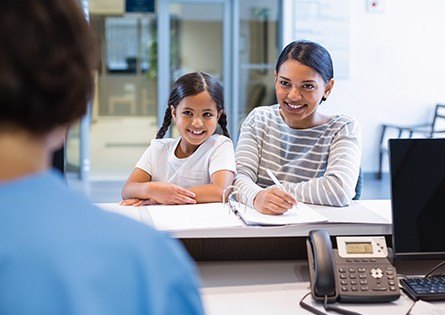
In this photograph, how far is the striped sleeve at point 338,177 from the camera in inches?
68.4

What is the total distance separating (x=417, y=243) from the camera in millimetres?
1420

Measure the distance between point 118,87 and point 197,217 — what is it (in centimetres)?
529

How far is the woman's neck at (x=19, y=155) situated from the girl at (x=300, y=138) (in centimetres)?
130

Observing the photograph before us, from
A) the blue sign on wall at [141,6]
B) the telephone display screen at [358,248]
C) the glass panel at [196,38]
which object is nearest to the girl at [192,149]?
the telephone display screen at [358,248]

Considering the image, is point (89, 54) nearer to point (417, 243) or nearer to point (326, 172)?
point (417, 243)

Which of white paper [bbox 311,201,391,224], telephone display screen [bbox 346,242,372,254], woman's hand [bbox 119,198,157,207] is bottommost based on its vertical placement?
telephone display screen [bbox 346,242,372,254]

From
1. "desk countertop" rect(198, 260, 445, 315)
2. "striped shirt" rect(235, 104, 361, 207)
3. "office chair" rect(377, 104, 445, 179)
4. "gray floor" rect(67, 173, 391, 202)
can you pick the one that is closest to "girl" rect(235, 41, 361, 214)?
"striped shirt" rect(235, 104, 361, 207)

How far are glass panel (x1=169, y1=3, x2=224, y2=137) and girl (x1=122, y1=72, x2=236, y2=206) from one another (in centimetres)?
412

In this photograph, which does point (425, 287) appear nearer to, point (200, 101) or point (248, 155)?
point (248, 155)

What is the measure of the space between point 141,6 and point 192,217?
16.3 ft

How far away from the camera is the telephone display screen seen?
1.43m

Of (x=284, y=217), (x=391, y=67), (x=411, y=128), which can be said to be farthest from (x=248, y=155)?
(x=391, y=67)

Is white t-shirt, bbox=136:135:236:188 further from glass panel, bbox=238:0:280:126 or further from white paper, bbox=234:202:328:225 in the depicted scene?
glass panel, bbox=238:0:280:126

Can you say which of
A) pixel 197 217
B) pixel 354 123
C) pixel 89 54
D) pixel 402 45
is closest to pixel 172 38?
pixel 402 45
